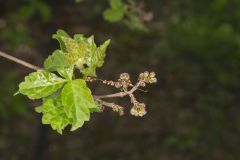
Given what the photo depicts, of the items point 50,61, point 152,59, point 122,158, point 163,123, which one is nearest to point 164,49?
point 152,59

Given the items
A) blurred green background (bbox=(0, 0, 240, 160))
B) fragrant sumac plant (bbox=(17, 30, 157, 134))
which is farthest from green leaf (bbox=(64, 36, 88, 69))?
blurred green background (bbox=(0, 0, 240, 160))

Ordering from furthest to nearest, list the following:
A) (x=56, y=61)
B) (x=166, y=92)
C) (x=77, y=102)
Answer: (x=166, y=92), (x=56, y=61), (x=77, y=102)

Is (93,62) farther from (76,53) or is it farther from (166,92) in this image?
(166,92)

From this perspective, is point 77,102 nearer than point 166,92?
Yes

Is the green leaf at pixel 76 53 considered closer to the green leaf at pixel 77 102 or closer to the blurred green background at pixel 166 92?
the green leaf at pixel 77 102

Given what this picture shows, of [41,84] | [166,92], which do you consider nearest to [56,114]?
[41,84]

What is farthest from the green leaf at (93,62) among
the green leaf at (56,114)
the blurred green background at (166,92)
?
the blurred green background at (166,92)

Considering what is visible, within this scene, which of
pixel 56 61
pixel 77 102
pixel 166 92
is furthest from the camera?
pixel 166 92
